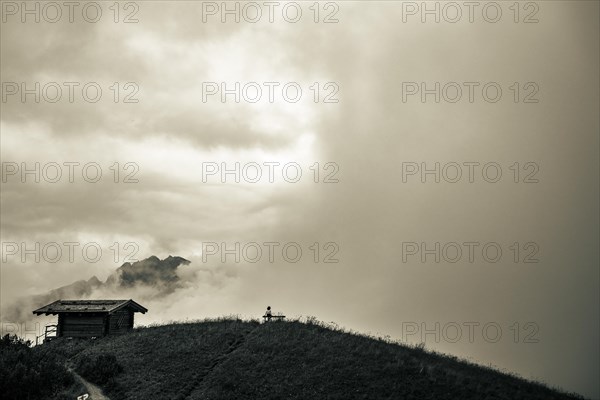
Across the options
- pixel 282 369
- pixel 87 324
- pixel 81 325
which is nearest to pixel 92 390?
pixel 282 369

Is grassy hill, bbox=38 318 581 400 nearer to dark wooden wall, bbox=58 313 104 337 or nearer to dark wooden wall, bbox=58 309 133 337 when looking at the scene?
dark wooden wall, bbox=58 309 133 337

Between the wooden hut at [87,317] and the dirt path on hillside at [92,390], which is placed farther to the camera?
the wooden hut at [87,317]

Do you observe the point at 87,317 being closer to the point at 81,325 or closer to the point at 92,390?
the point at 81,325

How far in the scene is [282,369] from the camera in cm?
3634

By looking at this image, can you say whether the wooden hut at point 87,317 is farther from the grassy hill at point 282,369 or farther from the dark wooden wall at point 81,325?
the grassy hill at point 282,369

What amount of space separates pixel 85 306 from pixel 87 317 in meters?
1.73

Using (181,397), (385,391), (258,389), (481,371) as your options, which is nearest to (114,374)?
(181,397)

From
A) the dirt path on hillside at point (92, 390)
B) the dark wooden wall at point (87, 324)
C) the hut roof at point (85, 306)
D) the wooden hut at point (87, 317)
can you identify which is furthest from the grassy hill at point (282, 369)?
the hut roof at point (85, 306)

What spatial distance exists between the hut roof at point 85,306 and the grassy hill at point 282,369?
7090 mm

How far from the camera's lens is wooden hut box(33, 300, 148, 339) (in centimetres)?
5341

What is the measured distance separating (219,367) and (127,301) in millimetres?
23923

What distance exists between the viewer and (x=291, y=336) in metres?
42.9

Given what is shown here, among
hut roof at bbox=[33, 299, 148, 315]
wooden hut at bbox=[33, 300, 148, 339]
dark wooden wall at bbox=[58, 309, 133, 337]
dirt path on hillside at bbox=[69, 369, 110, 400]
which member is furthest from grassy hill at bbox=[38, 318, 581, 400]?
hut roof at bbox=[33, 299, 148, 315]

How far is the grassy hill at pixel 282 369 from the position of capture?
33.1 metres
